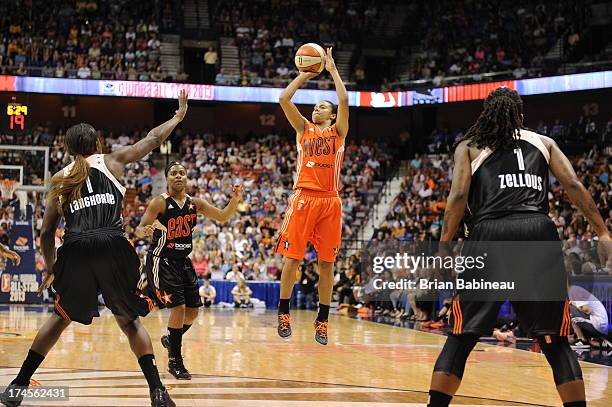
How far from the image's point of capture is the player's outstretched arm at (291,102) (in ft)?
25.3

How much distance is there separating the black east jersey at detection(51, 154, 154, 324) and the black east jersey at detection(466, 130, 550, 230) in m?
2.54

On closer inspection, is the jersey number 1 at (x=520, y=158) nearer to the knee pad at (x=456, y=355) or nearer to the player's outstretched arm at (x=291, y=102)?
the knee pad at (x=456, y=355)

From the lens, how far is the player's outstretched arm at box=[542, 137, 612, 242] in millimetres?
4965

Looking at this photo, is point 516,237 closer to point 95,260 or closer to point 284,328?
point 95,260

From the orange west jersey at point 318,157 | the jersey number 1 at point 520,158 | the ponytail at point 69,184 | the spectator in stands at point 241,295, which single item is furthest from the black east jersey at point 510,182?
the spectator in stands at point 241,295

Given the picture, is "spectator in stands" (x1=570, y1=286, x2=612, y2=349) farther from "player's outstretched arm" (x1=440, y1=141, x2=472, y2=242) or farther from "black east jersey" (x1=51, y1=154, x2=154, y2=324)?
"black east jersey" (x1=51, y1=154, x2=154, y2=324)

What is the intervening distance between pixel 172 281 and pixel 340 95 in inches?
101

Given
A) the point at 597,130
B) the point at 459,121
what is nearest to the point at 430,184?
the point at 597,130

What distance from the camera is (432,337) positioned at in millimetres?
14227

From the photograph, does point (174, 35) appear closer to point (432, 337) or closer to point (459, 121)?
point (459, 121)

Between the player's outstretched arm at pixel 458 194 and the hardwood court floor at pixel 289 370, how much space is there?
2597 mm

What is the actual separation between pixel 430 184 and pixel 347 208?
2.80m

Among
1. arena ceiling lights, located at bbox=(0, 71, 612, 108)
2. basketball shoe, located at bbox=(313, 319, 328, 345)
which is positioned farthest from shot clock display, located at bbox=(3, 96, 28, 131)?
basketball shoe, located at bbox=(313, 319, 328, 345)

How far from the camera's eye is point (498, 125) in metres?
5.19
